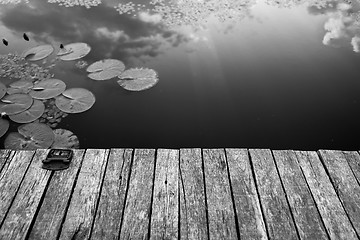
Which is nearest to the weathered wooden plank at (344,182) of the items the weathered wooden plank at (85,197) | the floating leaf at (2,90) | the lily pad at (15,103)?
the weathered wooden plank at (85,197)

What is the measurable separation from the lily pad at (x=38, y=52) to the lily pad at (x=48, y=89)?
72cm

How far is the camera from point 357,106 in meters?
3.96

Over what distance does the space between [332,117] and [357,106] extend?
416 mm

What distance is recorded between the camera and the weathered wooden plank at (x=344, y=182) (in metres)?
2.04

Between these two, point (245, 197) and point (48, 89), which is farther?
point (48, 89)

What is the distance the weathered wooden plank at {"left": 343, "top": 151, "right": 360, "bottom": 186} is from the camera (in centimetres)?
233

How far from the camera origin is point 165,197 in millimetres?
2123

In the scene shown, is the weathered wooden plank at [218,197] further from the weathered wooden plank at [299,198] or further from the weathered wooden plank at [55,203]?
the weathered wooden plank at [55,203]

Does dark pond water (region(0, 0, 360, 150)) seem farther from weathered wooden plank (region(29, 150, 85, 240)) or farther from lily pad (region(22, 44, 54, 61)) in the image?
weathered wooden plank (region(29, 150, 85, 240))

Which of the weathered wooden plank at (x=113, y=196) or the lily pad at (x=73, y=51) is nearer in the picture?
the weathered wooden plank at (x=113, y=196)

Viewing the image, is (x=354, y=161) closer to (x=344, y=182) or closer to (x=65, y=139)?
(x=344, y=182)

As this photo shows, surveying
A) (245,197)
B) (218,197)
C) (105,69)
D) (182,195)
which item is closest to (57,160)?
(182,195)

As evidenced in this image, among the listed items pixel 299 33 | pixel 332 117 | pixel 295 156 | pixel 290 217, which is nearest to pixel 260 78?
pixel 332 117

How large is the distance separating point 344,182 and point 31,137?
3014mm
